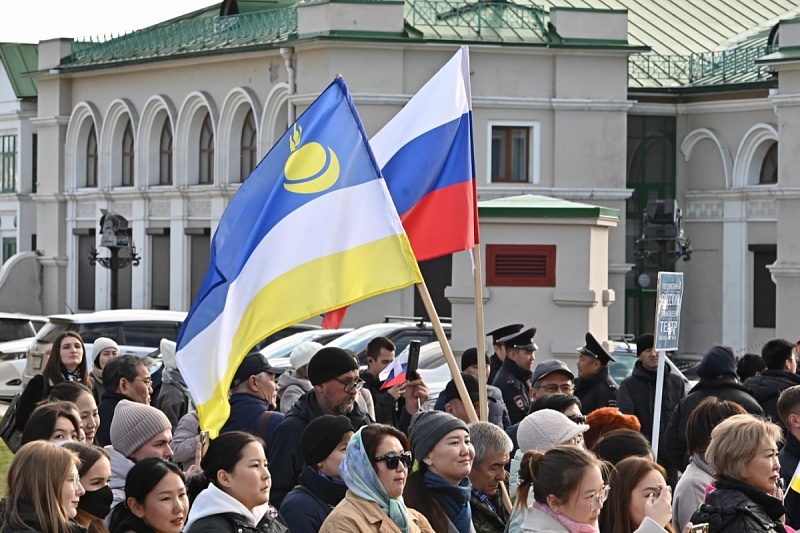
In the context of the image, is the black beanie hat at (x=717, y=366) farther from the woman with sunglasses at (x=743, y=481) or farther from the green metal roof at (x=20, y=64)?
the green metal roof at (x=20, y=64)

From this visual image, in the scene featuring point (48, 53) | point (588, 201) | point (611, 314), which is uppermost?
point (48, 53)

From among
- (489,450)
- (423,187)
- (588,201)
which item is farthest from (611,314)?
(489,450)

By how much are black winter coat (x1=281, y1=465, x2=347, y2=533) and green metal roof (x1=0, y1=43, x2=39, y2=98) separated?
46571 mm

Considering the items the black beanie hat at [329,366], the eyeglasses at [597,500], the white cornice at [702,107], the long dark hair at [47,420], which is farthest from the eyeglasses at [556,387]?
the white cornice at [702,107]

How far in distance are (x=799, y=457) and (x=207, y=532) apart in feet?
12.6

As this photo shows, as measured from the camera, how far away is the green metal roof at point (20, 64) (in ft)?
178

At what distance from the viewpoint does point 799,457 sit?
965 cm

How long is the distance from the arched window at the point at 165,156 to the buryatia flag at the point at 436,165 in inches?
1382

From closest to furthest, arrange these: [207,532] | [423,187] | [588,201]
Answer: [207,532], [423,187], [588,201]

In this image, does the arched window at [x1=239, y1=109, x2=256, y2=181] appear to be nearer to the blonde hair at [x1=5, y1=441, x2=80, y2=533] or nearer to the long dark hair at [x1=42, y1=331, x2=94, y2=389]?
the long dark hair at [x1=42, y1=331, x2=94, y2=389]

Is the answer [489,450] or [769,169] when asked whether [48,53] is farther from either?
[489,450]

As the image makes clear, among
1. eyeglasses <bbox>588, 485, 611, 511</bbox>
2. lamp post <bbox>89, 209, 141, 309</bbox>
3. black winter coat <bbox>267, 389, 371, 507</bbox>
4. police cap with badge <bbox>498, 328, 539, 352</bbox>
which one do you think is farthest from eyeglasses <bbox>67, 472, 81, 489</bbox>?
lamp post <bbox>89, 209, 141, 309</bbox>

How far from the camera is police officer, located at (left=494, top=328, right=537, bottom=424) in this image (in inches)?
523

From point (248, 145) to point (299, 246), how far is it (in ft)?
109
